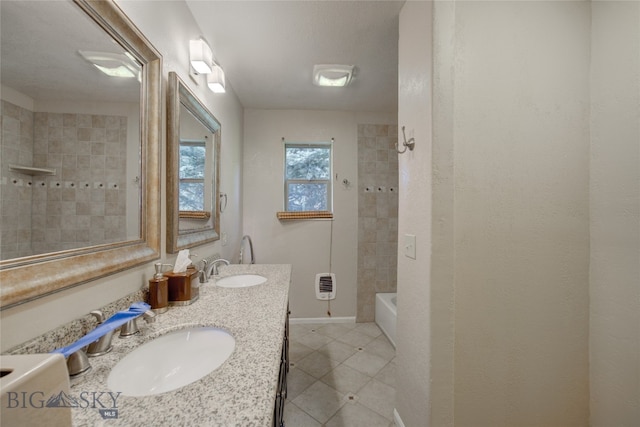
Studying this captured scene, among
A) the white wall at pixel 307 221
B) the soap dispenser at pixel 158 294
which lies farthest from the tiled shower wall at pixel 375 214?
the soap dispenser at pixel 158 294

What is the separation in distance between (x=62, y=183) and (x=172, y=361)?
25.2 inches

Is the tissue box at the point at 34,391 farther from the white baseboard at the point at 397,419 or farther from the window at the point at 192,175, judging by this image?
the white baseboard at the point at 397,419

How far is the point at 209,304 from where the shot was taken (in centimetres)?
110

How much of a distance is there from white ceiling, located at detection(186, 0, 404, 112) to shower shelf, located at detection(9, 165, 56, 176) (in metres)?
1.29

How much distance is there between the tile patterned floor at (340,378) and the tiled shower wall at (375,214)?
49 cm

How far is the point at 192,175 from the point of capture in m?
1.50

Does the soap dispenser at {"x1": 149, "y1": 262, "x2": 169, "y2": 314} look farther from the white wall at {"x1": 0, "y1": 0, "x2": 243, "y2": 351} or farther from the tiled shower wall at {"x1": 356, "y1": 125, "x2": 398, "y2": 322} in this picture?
the tiled shower wall at {"x1": 356, "y1": 125, "x2": 398, "y2": 322}

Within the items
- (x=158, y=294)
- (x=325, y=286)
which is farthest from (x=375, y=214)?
(x=158, y=294)

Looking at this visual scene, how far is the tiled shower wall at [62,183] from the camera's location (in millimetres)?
591

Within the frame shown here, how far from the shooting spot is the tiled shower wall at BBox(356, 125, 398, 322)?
2.96m

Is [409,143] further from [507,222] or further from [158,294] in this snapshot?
[158,294]

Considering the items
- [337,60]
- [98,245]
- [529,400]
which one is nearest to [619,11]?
[337,60]

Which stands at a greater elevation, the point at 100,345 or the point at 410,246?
the point at 410,246

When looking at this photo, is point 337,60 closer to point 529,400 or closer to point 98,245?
point 98,245
